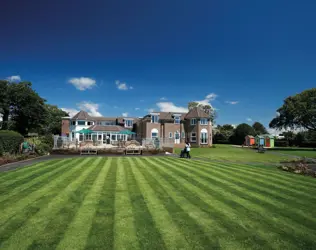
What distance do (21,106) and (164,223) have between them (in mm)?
58937

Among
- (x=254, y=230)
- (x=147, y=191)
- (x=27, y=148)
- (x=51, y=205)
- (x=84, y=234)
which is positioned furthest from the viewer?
(x=27, y=148)

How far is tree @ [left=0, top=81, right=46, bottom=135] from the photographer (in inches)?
1997

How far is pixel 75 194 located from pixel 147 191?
2.64 m

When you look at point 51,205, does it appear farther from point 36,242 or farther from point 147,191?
point 147,191

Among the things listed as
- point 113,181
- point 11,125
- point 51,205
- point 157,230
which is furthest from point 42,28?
point 11,125

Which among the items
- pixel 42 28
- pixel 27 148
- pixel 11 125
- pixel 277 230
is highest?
pixel 42 28

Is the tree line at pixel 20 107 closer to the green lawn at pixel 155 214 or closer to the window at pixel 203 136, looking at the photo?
the window at pixel 203 136

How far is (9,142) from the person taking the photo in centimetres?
1991

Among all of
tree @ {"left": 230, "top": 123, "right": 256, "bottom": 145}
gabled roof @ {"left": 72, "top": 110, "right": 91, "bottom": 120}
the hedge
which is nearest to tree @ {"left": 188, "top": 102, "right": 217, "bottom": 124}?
tree @ {"left": 230, "top": 123, "right": 256, "bottom": 145}

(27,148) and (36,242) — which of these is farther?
(27,148)

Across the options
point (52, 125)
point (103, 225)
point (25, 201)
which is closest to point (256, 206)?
point (103, 225)

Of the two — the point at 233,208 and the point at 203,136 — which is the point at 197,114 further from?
the point at 233,208

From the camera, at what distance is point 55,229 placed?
4754 millimetres

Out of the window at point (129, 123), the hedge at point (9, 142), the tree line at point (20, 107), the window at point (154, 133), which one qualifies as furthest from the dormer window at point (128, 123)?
the hedge at point (9, 142)
